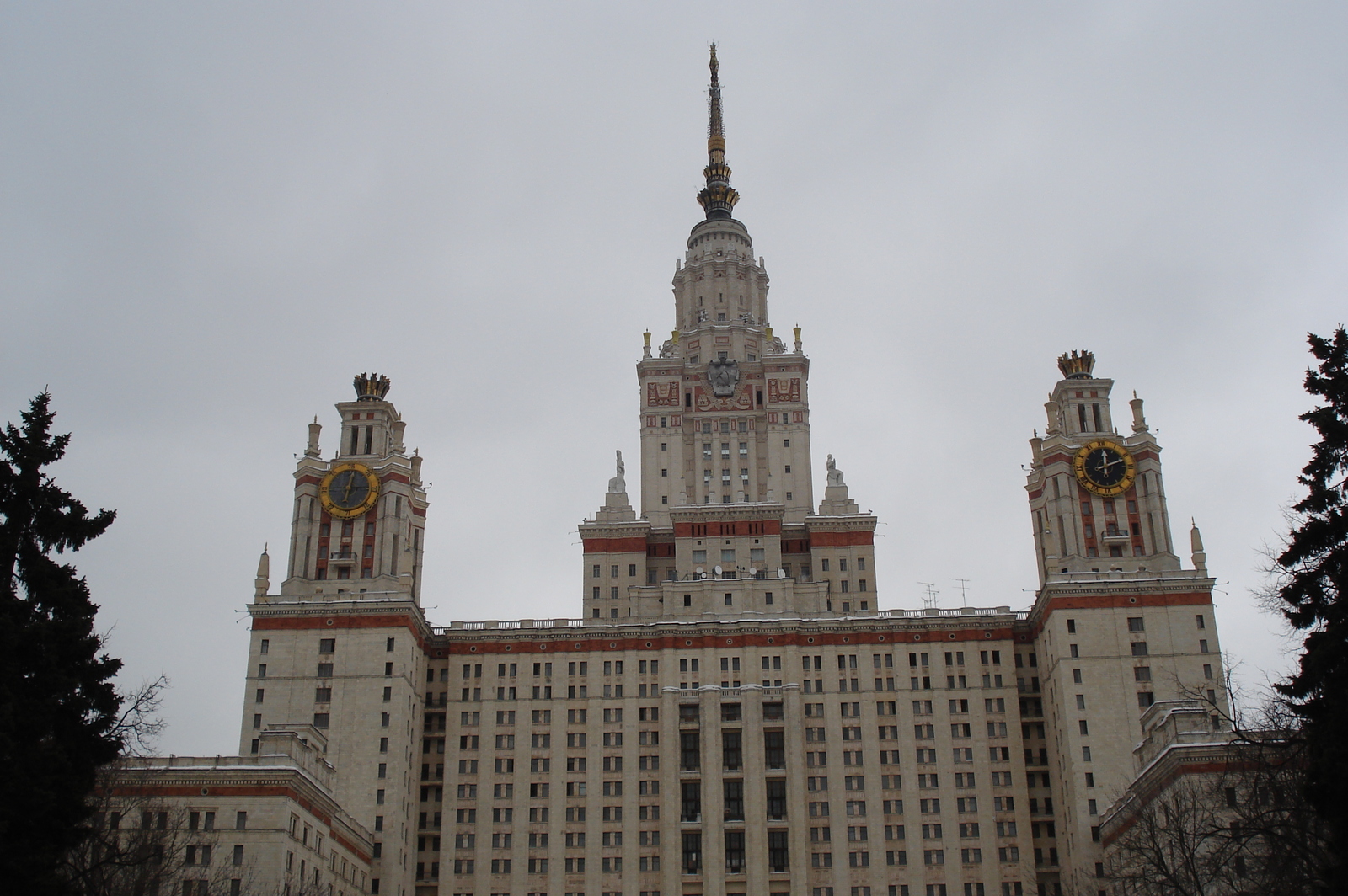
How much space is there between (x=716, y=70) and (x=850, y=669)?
89.6 meters

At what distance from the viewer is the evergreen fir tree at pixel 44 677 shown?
4525 centimetres

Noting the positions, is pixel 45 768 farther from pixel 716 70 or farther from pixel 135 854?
pixel 716 70

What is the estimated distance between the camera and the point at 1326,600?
157ft

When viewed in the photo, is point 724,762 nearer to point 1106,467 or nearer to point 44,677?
point 1106,467

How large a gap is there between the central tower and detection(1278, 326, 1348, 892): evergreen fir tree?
76.9m

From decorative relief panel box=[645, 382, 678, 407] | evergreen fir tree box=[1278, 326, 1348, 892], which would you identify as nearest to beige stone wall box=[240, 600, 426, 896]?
decorative relief panel box=[645, 382, 678, 407]

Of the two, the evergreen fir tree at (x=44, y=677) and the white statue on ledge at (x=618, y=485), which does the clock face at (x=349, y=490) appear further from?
the evergreen fir tree at (x=44, y=677)

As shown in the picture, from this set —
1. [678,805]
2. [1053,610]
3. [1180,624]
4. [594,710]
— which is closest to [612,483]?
[594,710]

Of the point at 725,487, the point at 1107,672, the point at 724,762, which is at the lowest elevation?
the point at 724,762

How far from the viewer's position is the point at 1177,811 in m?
66.6

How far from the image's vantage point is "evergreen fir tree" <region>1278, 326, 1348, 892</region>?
45.1 m

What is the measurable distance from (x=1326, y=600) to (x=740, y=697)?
7500 centimetres

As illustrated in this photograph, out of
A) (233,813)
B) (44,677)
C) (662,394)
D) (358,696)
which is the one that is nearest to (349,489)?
(358,696)

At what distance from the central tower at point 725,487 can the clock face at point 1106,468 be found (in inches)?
873
